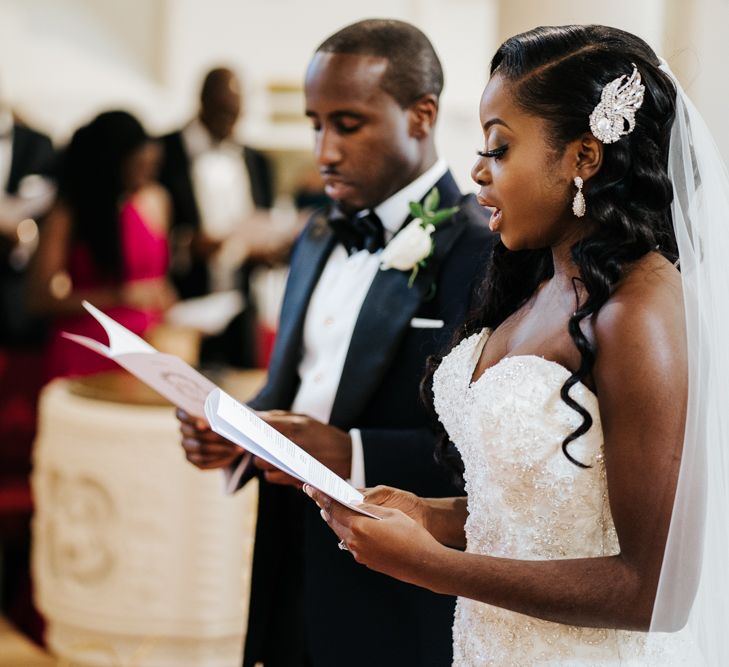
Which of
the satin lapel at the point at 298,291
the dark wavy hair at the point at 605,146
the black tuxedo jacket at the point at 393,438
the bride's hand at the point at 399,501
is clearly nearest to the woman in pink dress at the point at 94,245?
the satin lapel at the point at 298,291

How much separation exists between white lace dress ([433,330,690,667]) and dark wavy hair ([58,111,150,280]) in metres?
3.07

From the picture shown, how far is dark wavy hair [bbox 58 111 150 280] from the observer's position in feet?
14.5

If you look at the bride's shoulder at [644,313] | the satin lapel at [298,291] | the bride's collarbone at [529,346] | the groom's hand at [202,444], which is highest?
the bride's shoulder at [644,313]

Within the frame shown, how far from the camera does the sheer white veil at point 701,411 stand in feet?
4.46

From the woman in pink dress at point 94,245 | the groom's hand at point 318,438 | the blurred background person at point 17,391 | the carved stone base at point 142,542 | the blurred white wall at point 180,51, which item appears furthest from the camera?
the blurred white wall at point 180,51

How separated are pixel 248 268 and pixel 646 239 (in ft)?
12.7

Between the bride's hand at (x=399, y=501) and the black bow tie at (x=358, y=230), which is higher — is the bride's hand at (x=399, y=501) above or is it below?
below

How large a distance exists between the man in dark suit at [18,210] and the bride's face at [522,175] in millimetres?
3265

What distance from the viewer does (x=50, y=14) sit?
Result: 22.6 ft

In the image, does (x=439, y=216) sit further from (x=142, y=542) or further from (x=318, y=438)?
(x=142, y=542)

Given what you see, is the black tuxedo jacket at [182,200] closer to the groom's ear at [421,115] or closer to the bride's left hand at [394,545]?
the groom's ear at [421,115]

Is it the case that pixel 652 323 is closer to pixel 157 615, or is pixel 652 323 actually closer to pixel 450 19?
pixel 157 615

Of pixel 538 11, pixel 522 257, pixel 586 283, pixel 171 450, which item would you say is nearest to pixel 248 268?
pixel 171 450

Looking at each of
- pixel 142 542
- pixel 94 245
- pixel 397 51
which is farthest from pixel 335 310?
pixel 94 245
